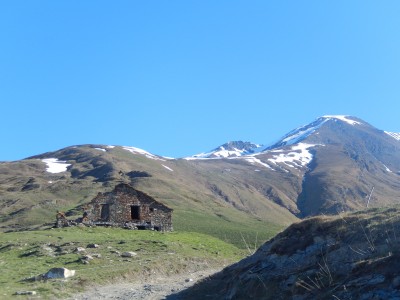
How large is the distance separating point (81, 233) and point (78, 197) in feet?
147

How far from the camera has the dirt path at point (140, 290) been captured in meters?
21.0

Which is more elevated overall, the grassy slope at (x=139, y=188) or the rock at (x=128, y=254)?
the grassy slope at (x=139, y=188)

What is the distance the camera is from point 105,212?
175 ft

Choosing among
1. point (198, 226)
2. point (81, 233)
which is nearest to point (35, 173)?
point (198, 226)

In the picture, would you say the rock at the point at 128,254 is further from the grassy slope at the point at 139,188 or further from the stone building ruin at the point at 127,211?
the stone building ruin at the point at 127,211

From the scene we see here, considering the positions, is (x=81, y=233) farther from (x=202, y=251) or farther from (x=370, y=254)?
(x=370, y=254)

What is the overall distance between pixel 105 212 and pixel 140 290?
31.6 metres

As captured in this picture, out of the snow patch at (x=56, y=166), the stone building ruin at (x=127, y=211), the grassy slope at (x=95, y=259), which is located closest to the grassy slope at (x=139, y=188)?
the snow patch at (x=56, y=166)

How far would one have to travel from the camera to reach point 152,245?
117ft

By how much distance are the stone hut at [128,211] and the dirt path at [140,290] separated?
88.6 ft

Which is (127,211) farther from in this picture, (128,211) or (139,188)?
(139,188)

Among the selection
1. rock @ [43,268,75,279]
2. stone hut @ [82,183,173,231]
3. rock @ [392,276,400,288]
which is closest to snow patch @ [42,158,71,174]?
stone hut @ [82,183,173,231]

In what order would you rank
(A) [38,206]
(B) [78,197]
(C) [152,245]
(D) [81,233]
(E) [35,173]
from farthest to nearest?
(E) [35,173] → (B) [78,197] → (A) [38,206] → (D) [81,233] → (C) [152,245]

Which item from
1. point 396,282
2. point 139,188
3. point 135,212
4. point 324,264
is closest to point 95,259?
point 324,264
